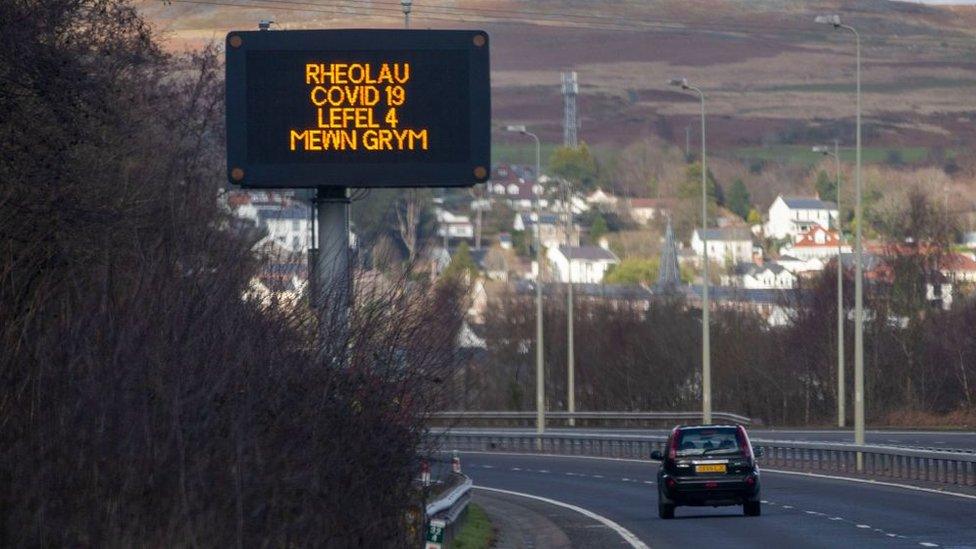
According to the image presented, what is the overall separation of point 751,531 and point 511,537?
136 inches

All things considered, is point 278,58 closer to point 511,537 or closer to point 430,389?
point 430,389

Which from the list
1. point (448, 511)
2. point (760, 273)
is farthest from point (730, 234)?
point (448, 511)

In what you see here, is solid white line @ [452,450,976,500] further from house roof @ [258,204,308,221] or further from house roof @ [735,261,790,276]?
house roof @ [735,261,790,276]

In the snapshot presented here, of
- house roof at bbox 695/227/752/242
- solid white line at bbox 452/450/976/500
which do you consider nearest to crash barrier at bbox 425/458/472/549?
solid white line at bbox 452/450/976/500

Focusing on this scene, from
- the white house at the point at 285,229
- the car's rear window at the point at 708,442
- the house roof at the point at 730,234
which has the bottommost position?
the car's rear window at the point at 708,442

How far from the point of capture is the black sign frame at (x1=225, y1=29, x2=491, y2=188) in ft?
66.1

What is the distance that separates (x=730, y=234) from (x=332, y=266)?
16879 centimetres

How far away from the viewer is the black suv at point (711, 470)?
2597 cm

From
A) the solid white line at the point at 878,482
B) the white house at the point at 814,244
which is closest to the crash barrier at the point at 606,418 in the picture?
the solid white line at the point at 878,482

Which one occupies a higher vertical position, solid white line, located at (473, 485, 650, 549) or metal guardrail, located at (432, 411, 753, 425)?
metal guardrail, located at (432, 411, 753, 425)

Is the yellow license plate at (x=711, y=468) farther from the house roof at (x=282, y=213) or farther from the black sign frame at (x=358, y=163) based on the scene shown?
the black sign frame at (x=358, y=163)

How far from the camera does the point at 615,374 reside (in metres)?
81.8

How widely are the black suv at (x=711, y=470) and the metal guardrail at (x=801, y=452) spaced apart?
3756 mm

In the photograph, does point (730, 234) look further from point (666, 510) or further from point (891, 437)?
point (666, 510)
